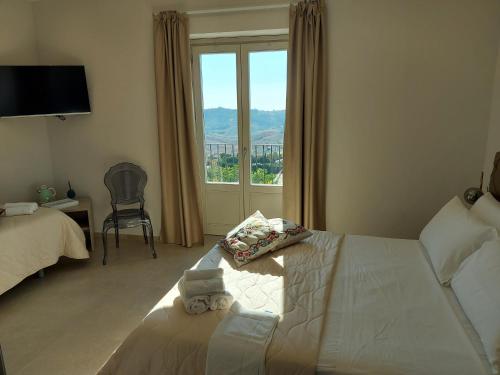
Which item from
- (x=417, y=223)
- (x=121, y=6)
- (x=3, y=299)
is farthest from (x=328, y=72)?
(x=3, y=299)

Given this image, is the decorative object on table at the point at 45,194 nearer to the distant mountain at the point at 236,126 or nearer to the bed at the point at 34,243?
the bed at the point at 34,243

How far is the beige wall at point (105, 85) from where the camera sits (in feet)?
12.6

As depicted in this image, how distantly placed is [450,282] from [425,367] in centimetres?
75

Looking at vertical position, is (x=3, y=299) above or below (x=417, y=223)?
below

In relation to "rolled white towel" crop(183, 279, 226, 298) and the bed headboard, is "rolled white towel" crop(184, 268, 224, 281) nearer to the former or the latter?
"rolled white towel" crop(183, 279, 226, 298)

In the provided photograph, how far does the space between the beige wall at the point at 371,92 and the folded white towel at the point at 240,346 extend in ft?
7.65

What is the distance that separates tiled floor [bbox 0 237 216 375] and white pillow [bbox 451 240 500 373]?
208 cm

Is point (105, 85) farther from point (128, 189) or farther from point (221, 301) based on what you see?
point (221, 301)

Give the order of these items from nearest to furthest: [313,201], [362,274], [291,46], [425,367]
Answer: [425,367]
[362,274]
[291,46]
[313,201]

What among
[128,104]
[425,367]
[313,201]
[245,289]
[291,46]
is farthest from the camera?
[128,104]

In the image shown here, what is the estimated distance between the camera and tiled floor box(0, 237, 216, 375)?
2.30 meters

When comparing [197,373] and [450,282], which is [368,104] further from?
[197,373]

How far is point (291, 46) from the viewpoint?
3420 millimetres

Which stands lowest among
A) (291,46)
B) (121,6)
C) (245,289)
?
(245,289)
